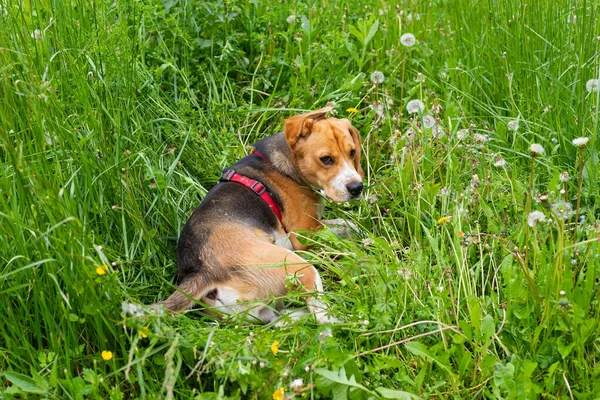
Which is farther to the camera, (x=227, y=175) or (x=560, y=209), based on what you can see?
(x=227, y=175)

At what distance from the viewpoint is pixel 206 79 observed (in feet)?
17.1

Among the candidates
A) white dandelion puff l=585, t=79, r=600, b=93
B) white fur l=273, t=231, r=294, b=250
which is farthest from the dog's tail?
white dandelion puff l=585, t=79, r=600, b=93

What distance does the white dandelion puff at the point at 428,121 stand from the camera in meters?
4.52

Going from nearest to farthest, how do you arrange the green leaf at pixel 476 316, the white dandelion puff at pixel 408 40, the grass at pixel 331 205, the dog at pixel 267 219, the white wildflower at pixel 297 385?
the white wildflower at pixel 297 385 → the grass at pixel 331 205 → the green leaf at pixel 476 316 → the dog at pixel 267 219 → the white dandelion puff at pixel 408 40

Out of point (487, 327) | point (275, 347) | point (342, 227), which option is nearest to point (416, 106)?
point (342, 227)

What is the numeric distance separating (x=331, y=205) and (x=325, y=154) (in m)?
0.31

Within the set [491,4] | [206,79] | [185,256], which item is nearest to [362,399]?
[185,256]

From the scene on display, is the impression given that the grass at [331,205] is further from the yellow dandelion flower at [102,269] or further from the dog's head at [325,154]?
the dog's head at [325,154]

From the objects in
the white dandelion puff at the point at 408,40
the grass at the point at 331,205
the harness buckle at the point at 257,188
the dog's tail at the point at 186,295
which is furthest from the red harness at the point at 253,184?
the white dandelion puff at the point at 408,40

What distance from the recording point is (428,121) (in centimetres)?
454

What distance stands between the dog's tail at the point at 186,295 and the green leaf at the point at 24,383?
2.19 feet

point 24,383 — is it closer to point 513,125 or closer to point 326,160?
point 326,160

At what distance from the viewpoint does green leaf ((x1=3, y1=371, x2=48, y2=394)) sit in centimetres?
292

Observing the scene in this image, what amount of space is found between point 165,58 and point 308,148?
1.34 meters
